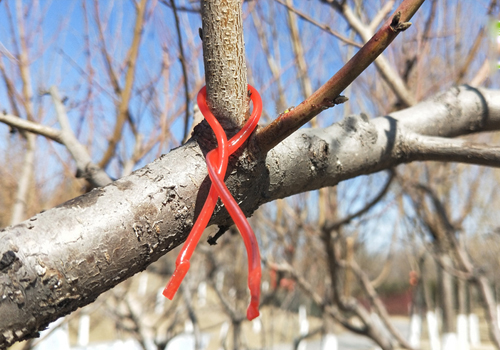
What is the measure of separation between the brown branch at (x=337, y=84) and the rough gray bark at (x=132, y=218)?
5 cm

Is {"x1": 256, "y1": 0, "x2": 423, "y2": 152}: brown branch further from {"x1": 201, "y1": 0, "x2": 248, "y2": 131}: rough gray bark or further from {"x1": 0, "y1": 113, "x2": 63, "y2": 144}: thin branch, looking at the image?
{"x1": 0, "y1": 113, "x2": 63, "y2": 144}: thin branch

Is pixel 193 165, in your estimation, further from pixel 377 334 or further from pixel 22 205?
pixel 377 334

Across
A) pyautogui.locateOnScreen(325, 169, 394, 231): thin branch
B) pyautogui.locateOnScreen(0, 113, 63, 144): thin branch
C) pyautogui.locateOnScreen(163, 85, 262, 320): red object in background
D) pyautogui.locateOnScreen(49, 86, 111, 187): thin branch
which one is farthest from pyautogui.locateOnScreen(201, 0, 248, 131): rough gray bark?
pyautogui.locateOnScreen(325, 169, 394, 231): thin branch

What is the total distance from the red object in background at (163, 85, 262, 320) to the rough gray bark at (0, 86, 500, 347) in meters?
0.04

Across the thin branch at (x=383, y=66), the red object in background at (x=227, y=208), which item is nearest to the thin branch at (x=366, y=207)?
the thin branch at (x=383, y=66)

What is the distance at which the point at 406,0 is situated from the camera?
59 centimetres

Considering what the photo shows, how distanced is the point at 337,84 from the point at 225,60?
21 cm

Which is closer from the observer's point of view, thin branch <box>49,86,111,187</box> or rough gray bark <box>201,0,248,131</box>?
rough gray bark <box>201,0,248,131</box>

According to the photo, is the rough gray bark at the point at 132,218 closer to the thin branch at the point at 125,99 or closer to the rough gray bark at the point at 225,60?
the rough gray bark at the point at 225,60

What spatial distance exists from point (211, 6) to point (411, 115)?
67 cm

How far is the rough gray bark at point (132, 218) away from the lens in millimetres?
575

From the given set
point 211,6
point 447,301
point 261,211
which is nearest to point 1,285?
point 211,6

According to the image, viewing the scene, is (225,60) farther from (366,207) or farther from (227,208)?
(366,207)

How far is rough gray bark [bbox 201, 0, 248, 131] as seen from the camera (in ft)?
2.23
